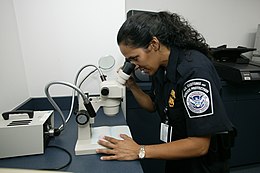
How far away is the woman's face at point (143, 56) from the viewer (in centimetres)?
81

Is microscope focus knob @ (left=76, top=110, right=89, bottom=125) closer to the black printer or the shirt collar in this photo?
the shirt collar

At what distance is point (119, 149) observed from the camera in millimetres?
750

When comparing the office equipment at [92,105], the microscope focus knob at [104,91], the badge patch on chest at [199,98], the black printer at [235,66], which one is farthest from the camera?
the black printer at [235,66]

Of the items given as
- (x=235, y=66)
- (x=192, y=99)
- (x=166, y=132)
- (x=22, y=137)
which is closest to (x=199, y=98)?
(x=192, y=99)

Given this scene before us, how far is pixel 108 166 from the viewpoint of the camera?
712 mm

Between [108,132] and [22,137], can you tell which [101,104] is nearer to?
[108,132]

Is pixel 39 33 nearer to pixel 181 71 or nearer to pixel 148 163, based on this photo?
pixel 181 71

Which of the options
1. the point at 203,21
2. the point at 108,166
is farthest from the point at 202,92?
the point at 203,21

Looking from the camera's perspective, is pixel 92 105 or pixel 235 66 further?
pixel 235 66

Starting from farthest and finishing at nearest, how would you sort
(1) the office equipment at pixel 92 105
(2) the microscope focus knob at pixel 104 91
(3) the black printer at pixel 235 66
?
(3) the black printer at pixel 235 66 < (2) the microscope focus knob at pixel 104 91 < (1) the office equipment at pixel 92 105

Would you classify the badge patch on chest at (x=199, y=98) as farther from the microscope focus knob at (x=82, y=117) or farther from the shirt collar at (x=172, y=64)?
the microscope focus knob at (x=82, y=117)

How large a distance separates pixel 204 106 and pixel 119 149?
1.21 feet

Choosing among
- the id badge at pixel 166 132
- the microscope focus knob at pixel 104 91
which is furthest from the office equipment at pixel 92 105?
the id badge at pixel 166 132

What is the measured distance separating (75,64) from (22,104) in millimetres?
431
